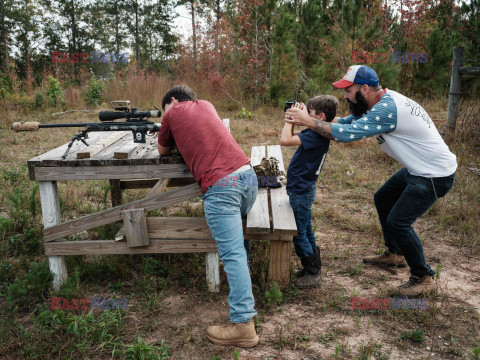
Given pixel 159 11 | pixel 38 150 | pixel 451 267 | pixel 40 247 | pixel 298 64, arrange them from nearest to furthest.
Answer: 1. pixel 451 267
2. pixel 40 247
3. pixel 38 150
4. pixel 298 64
5. pixel 159 11

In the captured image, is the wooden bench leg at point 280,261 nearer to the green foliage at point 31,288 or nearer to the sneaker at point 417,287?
the sneaker at point 417,287

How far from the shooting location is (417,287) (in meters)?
3.22

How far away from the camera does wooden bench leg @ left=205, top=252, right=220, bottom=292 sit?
3277 mm

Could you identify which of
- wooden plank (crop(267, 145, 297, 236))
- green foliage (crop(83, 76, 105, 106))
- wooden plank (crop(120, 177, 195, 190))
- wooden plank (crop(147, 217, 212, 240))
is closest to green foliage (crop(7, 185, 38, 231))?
wooden plank (crop(120, 177, 195, 190))

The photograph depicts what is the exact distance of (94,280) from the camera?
3.43m

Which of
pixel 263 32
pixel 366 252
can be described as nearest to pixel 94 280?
pixel 366 252

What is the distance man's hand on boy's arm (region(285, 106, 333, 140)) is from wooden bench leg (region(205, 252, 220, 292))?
1.30m

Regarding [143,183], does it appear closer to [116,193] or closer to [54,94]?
[116,193]

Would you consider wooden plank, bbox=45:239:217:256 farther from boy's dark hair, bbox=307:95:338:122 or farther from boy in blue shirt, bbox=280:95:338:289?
boy's dark hair, bbox=307:95:338:122

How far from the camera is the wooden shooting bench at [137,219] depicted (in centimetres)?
302

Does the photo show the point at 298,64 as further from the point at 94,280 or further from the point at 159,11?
the point at 159,11

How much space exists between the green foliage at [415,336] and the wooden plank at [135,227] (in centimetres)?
204

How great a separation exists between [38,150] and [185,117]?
5.84 m

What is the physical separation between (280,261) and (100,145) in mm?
1829
